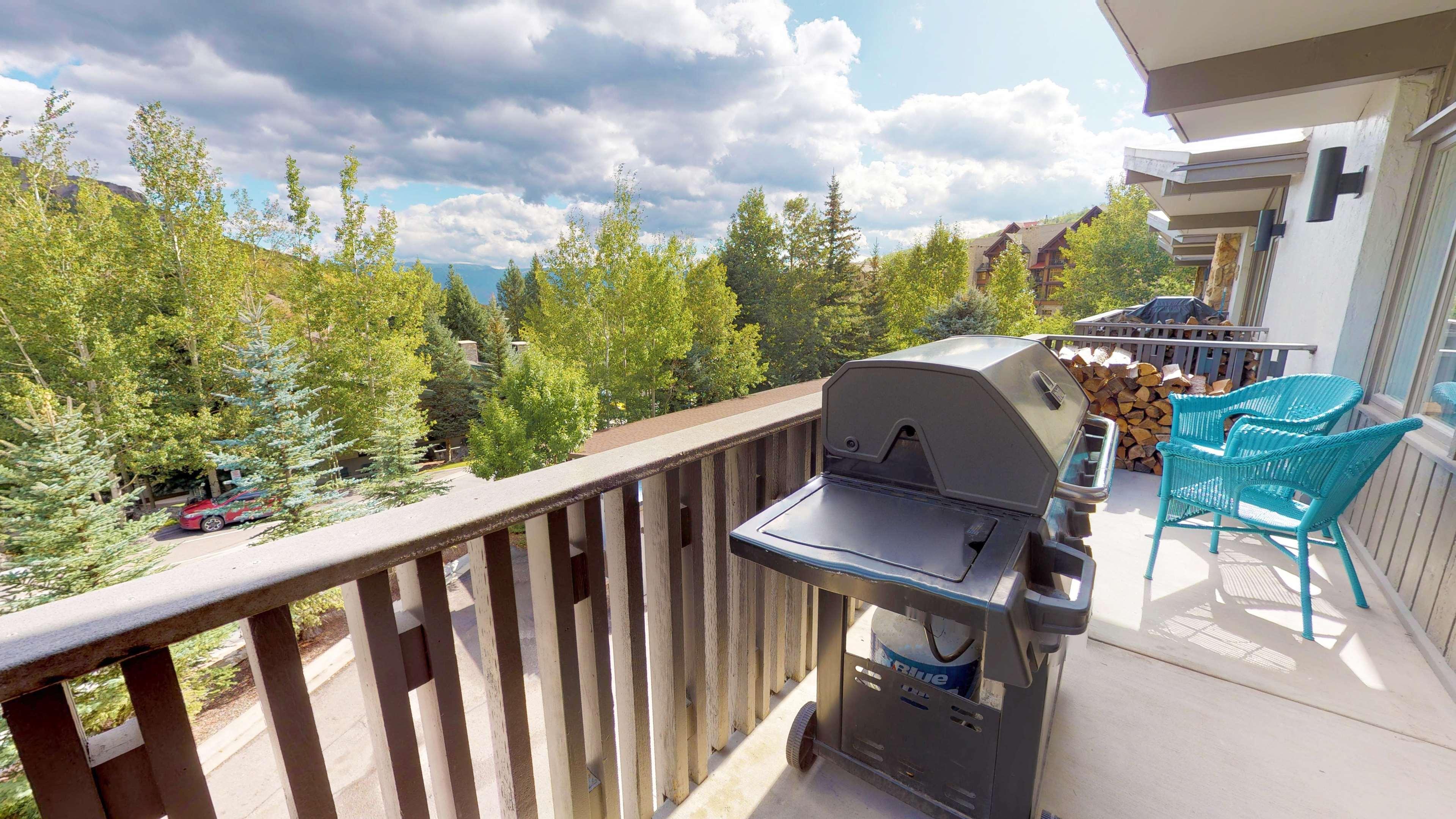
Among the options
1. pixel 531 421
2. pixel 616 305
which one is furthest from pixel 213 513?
pixel 616 305

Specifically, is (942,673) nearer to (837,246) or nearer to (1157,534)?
(1157,534)

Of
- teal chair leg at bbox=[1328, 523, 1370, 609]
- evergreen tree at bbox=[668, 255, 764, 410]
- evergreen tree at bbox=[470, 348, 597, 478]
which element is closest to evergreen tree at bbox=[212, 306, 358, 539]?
evergreen tree at bbox=[470, 348, 597, 478]

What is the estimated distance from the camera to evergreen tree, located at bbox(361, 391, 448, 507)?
13.2 m

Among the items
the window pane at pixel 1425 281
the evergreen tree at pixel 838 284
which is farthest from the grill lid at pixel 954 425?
the evergreen tree at pixel 838 284

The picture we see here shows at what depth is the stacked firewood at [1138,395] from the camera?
406 centimetres

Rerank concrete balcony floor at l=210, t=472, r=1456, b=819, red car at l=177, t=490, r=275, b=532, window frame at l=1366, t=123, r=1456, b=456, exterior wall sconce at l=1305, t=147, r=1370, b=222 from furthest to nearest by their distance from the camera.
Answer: red car at l=177, t=490, r=275, b=532
exterior wall sconce at l=1305, t=147, r=1370, b=222
window frame at l=1366, t=123, r=1456, b=456
concrete balcony floor at l=210, t=472, r=1456, b=819

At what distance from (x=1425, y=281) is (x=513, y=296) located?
127 feet

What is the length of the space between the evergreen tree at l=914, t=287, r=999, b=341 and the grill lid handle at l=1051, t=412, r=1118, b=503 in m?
17.4

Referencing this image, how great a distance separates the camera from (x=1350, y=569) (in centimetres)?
220

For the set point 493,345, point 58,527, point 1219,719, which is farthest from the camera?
point 493,345

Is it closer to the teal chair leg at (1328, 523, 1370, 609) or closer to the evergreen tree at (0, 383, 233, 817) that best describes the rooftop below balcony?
the teal chair leg at (1328, 523, 1370, 609)

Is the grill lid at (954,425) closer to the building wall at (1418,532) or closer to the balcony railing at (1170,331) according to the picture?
the building wall at (1418,532)

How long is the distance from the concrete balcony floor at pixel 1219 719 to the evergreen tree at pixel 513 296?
118 feet

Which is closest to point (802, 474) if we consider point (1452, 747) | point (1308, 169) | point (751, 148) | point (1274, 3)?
point (1452, 747)
